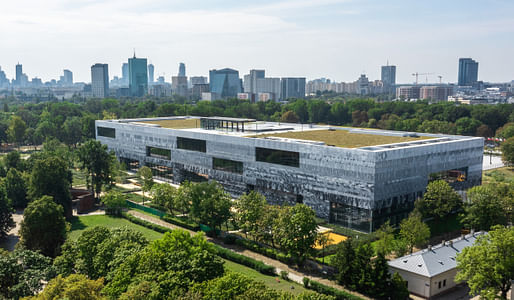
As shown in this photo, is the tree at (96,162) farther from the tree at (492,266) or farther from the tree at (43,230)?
the tree at (492,266)

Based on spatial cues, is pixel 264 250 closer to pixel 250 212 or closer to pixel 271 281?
pixel 250 212

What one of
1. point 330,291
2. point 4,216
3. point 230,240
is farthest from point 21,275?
point 330,291

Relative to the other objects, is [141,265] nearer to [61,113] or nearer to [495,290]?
[495,290]

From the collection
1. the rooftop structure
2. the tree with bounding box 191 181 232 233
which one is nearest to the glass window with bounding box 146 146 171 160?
the rooftop structure

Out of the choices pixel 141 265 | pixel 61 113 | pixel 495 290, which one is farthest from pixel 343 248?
pixel 61 113

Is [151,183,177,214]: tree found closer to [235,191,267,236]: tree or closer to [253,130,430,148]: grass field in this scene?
[235,191,267,236]: tree
